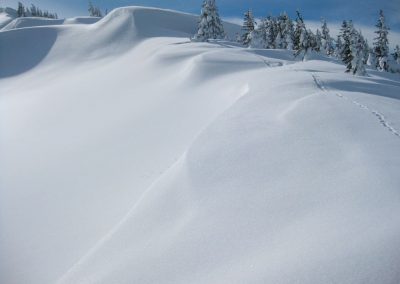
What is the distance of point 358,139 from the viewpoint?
317 inches

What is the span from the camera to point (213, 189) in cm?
743

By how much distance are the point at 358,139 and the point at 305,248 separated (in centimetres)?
424

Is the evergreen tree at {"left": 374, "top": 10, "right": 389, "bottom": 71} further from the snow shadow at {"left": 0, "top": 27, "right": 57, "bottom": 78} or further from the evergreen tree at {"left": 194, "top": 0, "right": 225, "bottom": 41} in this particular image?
the snow shadow at {"left": 0, "top": 27, "right": 57, "bottom": 78}

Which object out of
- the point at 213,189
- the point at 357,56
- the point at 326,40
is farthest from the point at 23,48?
the point at 326,40

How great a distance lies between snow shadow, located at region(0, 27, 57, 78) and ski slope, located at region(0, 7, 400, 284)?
30.7 m

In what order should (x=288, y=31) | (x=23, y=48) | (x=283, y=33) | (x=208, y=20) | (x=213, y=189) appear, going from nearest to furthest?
(x=213, y=189)
(x=23, y=48)
(x=208, y=20)
(x=288, y=31)
(x=283, y=33)

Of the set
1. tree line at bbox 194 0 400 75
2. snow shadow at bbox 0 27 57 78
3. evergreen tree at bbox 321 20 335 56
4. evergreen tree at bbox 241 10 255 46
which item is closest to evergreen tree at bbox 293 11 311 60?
tree line at bbox 194 0 400 75

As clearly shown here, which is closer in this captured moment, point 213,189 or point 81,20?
point 213,189

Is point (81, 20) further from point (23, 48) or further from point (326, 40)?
point (326, 40)

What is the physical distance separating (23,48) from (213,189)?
54871mm

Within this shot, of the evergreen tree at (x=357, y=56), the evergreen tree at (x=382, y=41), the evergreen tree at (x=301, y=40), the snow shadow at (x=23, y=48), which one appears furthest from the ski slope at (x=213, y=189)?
the evergreen tree at (x=382, y=41)

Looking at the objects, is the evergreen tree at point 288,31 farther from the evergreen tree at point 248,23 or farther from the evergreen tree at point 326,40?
the evergreen tree at point 326,40

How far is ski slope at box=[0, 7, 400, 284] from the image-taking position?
16.5ft

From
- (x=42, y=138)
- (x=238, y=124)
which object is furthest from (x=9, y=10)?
(x=238, y=124)
